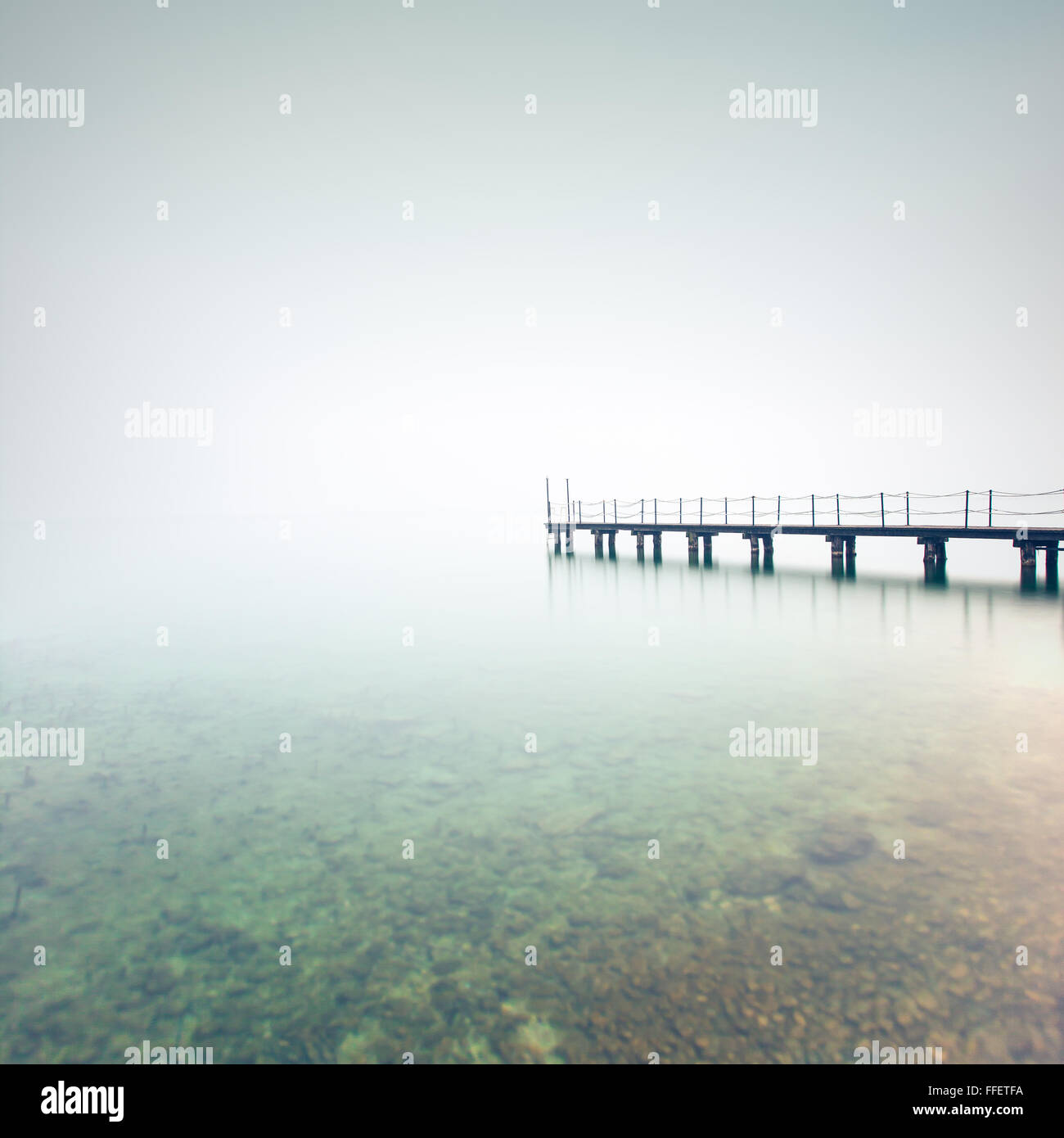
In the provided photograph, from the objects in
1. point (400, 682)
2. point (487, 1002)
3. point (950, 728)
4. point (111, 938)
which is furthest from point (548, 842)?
point (400, 682)

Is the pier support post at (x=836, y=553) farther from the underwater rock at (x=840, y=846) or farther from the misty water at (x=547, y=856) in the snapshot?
the underwater rock at (x=840, y=846)

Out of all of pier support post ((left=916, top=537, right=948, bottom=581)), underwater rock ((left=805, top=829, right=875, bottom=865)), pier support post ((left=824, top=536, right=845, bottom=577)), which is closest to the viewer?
underwater rock ((left=805, top=829, right=875, bottom=865))

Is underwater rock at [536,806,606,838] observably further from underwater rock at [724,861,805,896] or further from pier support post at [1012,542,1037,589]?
pier support post at [1012,542,1037,589]

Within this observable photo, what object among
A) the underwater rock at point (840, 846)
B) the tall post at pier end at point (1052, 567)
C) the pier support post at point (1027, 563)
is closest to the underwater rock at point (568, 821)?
the underwater rock at point (840, 846)

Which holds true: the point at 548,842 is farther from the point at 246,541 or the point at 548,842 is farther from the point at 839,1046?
the point at 246,541

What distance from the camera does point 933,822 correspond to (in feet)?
24.9

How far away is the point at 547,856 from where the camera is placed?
735 cm

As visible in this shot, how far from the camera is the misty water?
4875mm

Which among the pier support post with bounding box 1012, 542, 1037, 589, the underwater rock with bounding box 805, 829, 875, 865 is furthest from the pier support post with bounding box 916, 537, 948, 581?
the underwater rock with bounding box 805, 829, 875, 865

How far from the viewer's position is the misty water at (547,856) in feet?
16.0

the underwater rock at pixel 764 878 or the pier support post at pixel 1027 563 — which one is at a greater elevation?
the pier support post at pixel 1027 563

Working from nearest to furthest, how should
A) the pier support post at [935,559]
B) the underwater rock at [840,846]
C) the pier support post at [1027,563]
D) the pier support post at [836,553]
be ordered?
the underwater rock at [840,846]
the pier support post at [1027,563]
the pier support post at [935,559]
the pier support post at [836,553]

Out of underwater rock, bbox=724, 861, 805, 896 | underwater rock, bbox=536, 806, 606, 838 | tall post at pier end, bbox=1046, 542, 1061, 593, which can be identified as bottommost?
underwater rock, bbox=536, 806, 606, 838

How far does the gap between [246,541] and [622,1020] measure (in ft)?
287
